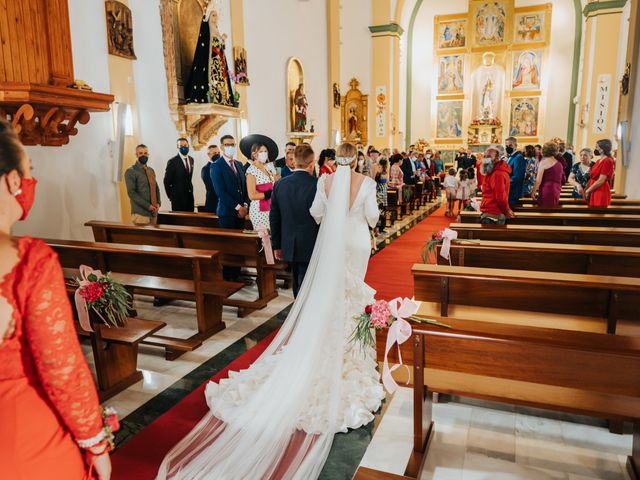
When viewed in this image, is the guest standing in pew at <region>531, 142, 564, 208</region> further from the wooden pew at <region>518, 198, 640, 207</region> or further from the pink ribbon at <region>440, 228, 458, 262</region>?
the pink ribbon at <region>440, 228, 458, 262</region>

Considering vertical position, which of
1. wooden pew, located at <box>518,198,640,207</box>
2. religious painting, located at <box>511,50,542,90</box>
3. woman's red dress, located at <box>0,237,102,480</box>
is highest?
religious painting, located at <box>511,50,542,90</box>

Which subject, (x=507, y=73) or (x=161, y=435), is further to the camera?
(x=507, y=73)

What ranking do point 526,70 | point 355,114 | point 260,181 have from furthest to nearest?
point 526,70
point 355,114
point 260,181

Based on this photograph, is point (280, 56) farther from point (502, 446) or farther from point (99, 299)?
point (502, 446)

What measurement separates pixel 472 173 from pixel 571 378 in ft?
32.6

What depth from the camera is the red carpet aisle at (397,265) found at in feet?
19.0

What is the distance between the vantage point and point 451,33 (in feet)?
67.9

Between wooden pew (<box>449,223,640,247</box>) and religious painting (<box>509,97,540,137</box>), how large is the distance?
54.6ft

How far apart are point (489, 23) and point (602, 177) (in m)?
16.4

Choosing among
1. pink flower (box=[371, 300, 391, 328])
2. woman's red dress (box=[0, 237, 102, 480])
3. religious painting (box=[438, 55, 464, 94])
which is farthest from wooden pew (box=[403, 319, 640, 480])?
religious painting (box=[438, 55, 464, 94])

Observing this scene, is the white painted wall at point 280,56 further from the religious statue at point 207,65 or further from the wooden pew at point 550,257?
the wooden pew at point 550,257

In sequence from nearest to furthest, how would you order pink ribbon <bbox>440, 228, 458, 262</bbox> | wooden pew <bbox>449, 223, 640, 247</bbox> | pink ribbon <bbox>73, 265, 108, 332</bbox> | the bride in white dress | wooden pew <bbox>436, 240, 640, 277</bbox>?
the bride in white dress
pink ribbon <bbox>73, 265, 108, 332</bbox>
wooden pew <bbox>436, 240, 640, 277</bbox>
pink ribbon <bbox>440, 228, 458, 262</bbox>
wooden pew <bbox>449, 223, 640, 247</bbox>

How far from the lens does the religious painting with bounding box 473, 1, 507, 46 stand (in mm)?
19844

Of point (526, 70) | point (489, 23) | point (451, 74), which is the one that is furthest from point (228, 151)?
point (489, 23)
